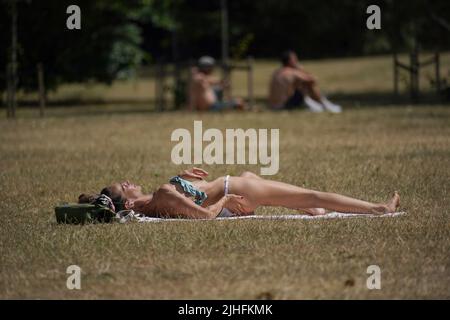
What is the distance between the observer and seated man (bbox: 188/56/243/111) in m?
25.9

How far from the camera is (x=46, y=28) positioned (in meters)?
32.4

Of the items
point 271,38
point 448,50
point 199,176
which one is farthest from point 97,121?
point 271,38

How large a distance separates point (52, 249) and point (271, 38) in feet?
175

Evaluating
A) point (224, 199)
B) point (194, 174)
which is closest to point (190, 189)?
point (194, 174)

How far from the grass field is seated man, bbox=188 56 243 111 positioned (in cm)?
810

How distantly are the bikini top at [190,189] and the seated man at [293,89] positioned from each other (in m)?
15.2

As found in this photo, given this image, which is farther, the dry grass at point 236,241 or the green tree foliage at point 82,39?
the green tree foliage at point 82,39

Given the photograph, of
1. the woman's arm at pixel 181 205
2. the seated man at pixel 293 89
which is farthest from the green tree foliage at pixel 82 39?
the woman's arm at pixel 181 205

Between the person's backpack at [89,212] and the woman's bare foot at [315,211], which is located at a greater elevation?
the person's backpack at [89,212]

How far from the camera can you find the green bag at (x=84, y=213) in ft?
Result: 30.7

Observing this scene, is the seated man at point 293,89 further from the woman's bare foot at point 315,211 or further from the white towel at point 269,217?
the white towel at point 269,217

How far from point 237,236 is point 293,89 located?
1686 centimetres
